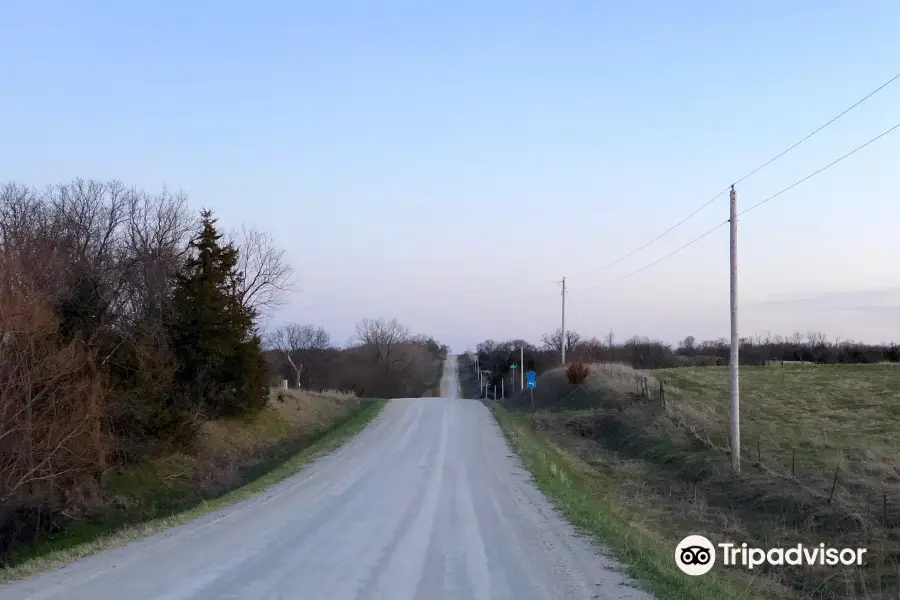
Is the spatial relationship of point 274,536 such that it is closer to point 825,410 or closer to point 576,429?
point 576,429

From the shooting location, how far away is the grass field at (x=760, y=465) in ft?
41.0

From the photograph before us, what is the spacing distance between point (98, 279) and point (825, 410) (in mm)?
30218

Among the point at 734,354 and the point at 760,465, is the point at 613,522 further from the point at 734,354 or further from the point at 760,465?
the point at 734,354

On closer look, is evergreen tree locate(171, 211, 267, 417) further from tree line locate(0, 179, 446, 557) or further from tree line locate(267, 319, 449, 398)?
tree line locate(267, 319, 449, 398)

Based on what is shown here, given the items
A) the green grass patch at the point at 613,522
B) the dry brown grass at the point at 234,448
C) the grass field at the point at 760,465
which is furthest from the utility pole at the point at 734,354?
the dry brown grass at the point at 234,448

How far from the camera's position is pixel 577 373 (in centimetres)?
4188

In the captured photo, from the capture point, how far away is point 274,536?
34.7ft

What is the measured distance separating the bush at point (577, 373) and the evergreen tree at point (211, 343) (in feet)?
60.7

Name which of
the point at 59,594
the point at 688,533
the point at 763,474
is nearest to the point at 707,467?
the point at 763,474

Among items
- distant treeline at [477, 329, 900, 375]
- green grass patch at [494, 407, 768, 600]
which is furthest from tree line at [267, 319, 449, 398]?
green grass patch at [494, 407, 768, 600]

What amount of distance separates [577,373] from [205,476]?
2320cm

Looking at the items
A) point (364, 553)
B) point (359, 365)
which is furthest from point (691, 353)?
point (364, 553)

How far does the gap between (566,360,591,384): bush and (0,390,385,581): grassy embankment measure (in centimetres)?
1147

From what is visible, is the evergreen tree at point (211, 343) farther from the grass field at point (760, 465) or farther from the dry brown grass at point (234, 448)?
the grass field at point (760, 465)
